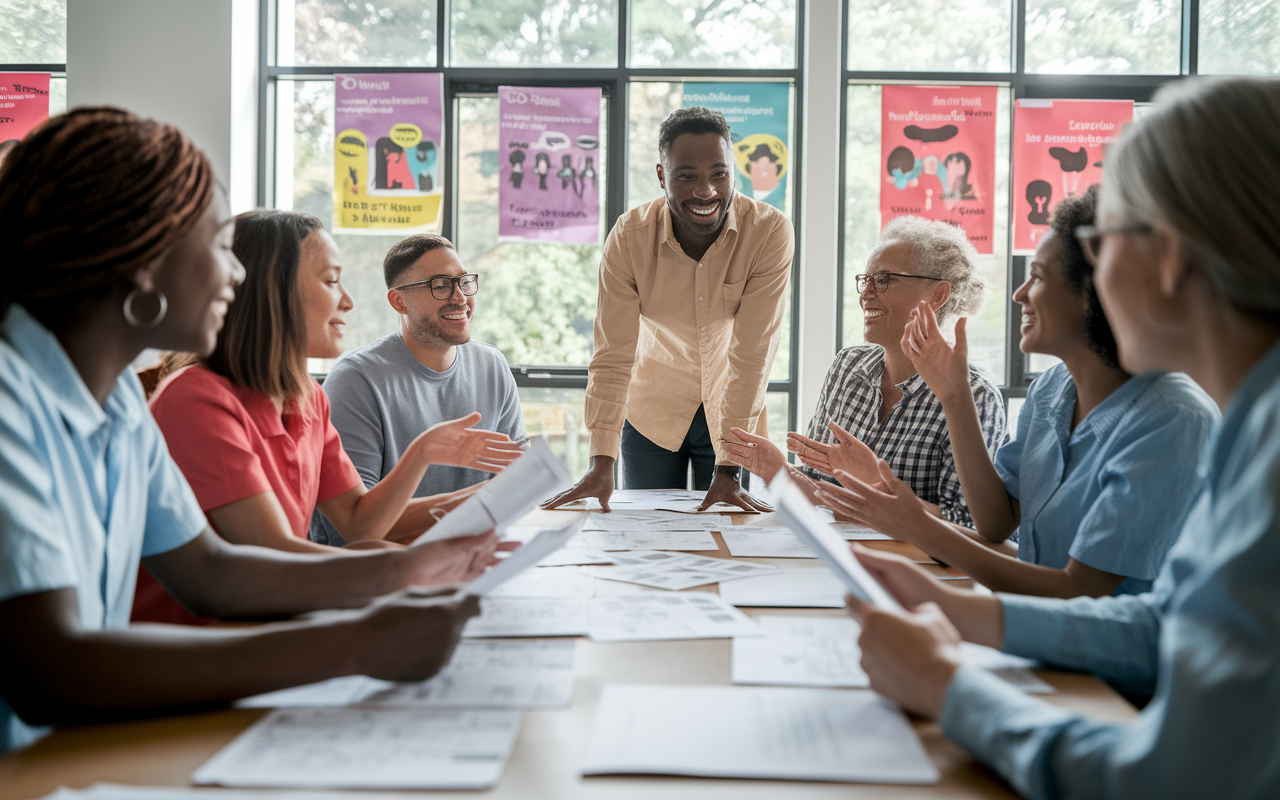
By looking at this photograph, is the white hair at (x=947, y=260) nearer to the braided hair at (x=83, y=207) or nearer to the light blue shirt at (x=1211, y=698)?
the light blue shirt at (x=1211, y=698)

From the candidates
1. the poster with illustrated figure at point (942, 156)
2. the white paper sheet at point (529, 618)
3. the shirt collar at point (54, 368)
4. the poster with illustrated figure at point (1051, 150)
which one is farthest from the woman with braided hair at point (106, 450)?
the poster with illustrated figure at point (1051, 150)

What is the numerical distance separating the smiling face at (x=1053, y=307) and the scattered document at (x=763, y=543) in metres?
0.53

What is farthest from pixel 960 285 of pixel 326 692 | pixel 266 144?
pixel 266 144

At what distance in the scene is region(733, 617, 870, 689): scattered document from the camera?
2.97ft

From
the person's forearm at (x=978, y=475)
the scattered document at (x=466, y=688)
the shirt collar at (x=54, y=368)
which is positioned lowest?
the scattered document at (x=466, y=688)

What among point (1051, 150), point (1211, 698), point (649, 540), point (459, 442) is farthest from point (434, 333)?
point (1051, 150)

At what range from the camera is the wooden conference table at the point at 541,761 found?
669 mm

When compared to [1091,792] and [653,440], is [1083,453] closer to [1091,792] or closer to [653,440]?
[1091,792]

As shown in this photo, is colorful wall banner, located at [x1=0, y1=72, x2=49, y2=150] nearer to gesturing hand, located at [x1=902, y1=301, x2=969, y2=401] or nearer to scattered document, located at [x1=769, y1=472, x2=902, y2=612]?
gesturing hand, located at [x1=902, y1=301, x2=969, y2=401]

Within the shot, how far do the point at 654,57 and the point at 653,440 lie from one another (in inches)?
77.0

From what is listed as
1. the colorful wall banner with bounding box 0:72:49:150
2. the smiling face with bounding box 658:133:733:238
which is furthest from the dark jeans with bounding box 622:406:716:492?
the colorful wall banner with bounding box 0:72:49:150

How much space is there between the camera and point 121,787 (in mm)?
661

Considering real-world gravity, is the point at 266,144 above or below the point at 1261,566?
above

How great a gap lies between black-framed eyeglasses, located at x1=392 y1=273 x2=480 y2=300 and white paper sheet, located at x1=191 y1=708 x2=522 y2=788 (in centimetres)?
172
